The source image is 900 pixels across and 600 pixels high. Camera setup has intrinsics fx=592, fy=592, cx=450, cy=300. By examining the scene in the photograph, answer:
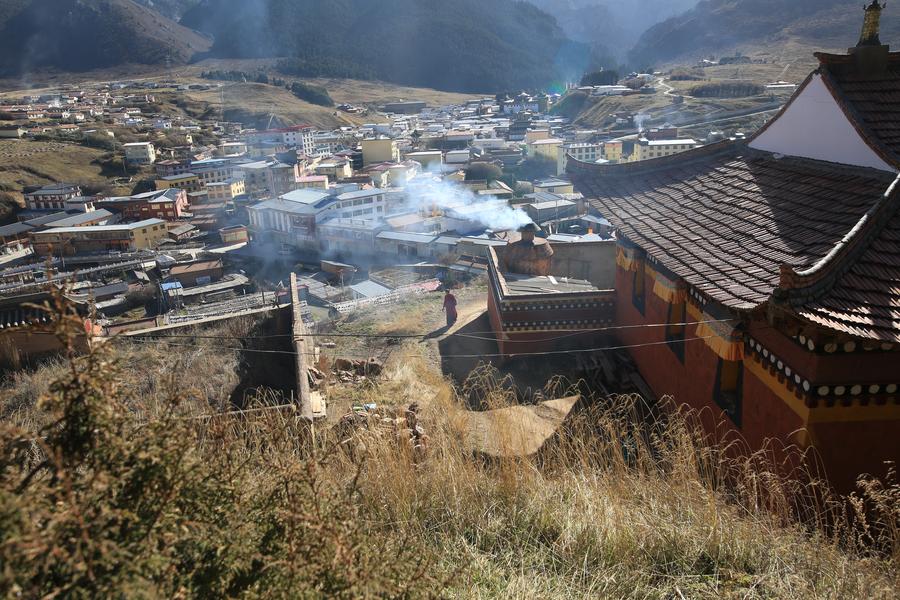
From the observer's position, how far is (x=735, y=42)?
4417 inches

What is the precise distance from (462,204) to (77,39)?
138925mm

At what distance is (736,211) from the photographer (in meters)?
8.14

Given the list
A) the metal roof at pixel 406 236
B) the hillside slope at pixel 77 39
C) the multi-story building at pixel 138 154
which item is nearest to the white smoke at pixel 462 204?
the metal roof at pixel 406 236

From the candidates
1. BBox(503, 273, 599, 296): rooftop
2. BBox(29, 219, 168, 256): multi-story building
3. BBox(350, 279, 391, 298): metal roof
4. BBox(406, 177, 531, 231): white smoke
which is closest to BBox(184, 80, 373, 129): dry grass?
BBox(406, 177, 531, 231): white smoke

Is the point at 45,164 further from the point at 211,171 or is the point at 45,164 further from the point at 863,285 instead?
the point at 863,285

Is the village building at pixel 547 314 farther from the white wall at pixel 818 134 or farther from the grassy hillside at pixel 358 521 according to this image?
the grassy hillside at pixel 358 521

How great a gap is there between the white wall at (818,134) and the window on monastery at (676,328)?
275 cm

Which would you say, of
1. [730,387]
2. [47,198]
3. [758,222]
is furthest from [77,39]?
[730,387]

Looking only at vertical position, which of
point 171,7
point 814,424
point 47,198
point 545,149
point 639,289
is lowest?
point 47,198

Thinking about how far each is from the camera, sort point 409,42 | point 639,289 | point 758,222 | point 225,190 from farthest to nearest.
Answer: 1. point 409,42
2. point 225,190
3. point 639,289
4. point 758,222

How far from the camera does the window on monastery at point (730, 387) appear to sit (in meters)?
7.02

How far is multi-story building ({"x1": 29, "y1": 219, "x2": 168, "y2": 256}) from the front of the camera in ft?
144

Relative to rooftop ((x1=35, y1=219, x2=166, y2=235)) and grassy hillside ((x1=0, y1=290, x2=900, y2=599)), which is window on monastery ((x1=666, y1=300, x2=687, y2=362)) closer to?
grassy hillside ((x1=0, y1=290, x2=900, y2=599))

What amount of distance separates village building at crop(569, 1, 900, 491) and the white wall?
24 mm
